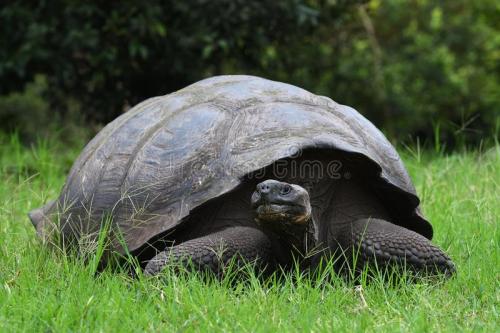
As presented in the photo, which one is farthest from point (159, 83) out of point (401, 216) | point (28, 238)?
point (401, 216)

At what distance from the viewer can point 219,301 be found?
2.71 meters

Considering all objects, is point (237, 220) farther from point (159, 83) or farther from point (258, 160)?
point (159, 83)

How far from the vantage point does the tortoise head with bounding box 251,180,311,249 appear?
115 inches

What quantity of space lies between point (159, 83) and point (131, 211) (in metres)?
3.91

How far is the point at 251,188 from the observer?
3248 millimetres

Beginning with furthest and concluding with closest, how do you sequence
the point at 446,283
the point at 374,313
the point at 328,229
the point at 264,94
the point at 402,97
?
the point at 402,97
the point at 264,94
the point at 328,229
the point at 446,283
the point at 374,313

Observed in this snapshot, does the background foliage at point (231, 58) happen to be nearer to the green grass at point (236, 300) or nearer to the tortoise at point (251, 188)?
the tortoise at point (251, 188)

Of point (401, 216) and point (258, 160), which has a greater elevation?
point (258, 160)

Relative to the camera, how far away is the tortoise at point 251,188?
310 cm

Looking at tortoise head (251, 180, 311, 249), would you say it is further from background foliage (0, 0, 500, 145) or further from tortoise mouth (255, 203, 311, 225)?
background foliage (0, 0, 500, 145)

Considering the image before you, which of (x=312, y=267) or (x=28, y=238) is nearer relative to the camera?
(x=312, y=267)

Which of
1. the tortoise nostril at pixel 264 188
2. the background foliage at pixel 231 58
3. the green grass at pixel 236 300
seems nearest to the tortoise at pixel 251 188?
the tortoise nostril at pixel 264 188

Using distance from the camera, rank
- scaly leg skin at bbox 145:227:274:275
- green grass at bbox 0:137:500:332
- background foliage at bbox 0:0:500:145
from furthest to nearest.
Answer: background foliage at bbox 0:0:500:145
scaly leg skin at bbox 145:227:274:275
green grass at bbox 0:137:500:332

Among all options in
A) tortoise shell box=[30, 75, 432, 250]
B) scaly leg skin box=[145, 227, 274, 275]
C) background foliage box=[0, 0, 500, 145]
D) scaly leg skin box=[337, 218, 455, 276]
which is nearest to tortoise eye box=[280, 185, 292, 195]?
tortoise shell box=[30, 75, 432, 250]
